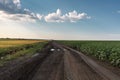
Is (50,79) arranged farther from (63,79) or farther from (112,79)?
(112,79)

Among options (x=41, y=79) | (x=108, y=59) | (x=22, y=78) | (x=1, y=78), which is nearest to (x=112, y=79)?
(x=41, y=79)

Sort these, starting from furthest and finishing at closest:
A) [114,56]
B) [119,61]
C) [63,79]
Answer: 1. [114,56]
2. [119,61]
3. [63,79]

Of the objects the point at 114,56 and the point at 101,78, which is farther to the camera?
the point at 114,56

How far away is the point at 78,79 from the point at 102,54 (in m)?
15.3

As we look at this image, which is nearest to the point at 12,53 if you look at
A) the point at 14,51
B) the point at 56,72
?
the point at 14,51

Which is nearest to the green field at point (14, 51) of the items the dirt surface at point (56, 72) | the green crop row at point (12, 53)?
the green crop row at point (12, 53)

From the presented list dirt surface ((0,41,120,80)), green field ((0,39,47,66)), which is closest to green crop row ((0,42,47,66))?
green field ((0,39,47,66))

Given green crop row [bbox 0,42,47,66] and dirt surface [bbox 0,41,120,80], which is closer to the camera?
dirt surface [bbox 0,41,120,80]

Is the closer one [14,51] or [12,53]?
[12,53]

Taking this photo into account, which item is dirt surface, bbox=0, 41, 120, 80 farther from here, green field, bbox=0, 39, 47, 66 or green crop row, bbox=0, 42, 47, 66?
green field, bbox=0, 39, 47, 66

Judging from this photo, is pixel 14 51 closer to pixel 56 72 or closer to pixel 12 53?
pixel 12 53

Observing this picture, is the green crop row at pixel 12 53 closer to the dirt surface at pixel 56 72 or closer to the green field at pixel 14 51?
the green field at pixel 14 51

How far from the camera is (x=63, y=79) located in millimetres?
11148

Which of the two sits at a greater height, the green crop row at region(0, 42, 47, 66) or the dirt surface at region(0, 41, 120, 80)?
the dirt surface at region(0, 41, 120, 80)
